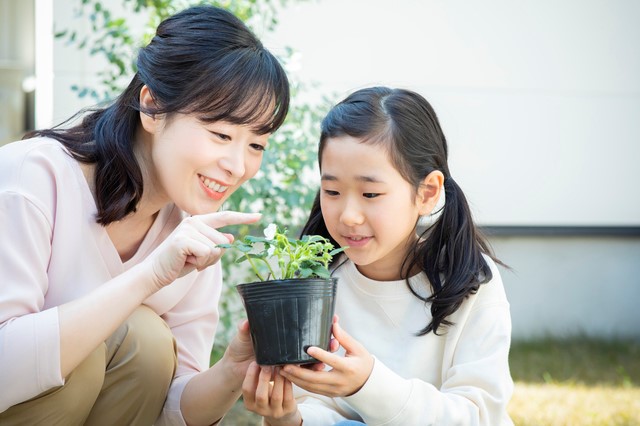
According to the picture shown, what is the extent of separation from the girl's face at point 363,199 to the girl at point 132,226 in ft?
0.68

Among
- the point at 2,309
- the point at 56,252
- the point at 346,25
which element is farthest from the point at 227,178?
the point at 346,25

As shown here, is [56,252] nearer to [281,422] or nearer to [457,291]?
[281,422]

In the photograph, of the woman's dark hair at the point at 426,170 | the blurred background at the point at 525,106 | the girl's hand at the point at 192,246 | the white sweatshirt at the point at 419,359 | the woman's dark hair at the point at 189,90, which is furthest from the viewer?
the blurred background at the point at 525,106

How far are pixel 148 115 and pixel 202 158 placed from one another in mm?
218

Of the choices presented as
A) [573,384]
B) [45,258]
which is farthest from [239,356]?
[573,384]

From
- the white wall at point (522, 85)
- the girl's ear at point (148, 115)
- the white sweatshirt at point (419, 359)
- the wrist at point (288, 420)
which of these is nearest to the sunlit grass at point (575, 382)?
the white wall at point (522, 85)

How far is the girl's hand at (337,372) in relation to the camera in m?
1.97

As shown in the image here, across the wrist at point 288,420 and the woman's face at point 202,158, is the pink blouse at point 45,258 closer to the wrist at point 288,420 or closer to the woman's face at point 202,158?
the woman's face at point 202,158

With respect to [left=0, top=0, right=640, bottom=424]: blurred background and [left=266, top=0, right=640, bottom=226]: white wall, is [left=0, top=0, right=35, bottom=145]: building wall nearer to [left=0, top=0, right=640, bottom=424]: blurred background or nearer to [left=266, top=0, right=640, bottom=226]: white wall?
[left=0, top=0, right=640, bottom=424]: blurred background

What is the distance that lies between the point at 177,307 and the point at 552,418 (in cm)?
174

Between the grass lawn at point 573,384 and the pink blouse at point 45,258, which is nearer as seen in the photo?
the pink blouse at point 45,258

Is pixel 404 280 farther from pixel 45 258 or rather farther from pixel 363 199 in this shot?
pixel 45 258

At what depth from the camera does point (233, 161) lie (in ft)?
7.48

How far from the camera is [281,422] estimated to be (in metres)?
2.24
